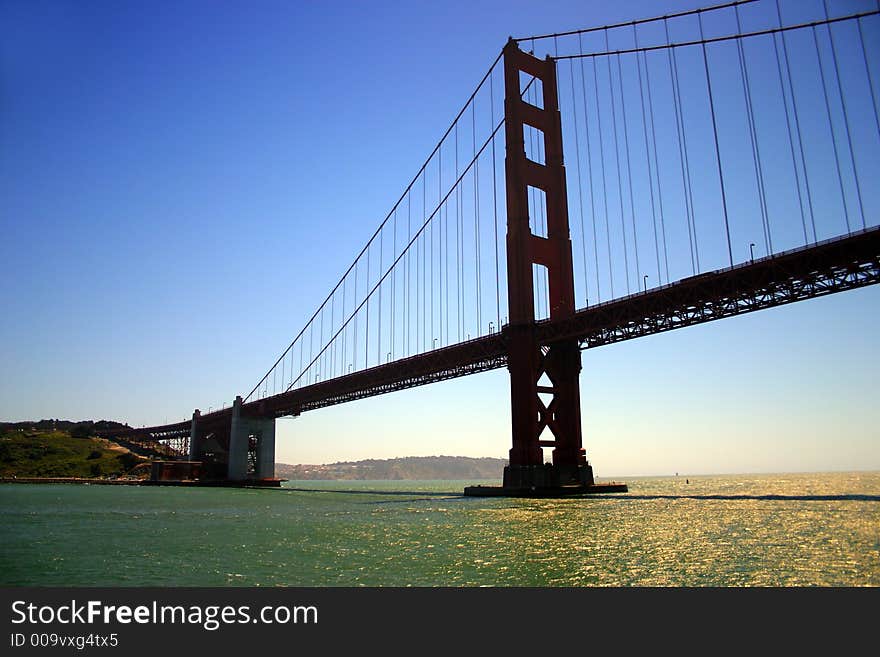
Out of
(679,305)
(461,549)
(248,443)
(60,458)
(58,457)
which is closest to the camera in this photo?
(461,549)

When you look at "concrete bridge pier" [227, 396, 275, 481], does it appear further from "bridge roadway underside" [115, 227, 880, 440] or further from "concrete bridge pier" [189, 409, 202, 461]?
"bridge roadway underside" [115, 227, 880, 440]

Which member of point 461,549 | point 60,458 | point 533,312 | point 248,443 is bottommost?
point 461,549

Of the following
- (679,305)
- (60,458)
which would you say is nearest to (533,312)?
(679,305)

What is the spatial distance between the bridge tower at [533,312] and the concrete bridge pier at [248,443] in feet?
150

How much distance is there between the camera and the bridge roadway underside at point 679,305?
33969 millimetres

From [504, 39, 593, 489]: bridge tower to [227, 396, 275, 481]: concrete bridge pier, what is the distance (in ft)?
150

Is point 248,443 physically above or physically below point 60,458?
above

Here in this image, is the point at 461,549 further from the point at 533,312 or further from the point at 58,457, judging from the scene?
the point at 58,457

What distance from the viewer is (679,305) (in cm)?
4091

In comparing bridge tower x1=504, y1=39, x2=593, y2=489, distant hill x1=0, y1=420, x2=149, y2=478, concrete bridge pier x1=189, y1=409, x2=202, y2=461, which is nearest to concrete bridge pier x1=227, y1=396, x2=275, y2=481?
concrete bridge pier x1=189, y1=409, x2=202, y2=461

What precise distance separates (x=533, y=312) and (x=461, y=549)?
96.9 feet

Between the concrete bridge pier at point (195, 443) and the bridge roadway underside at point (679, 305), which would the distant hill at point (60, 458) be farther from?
the bridge roadway underside at point (679, 305)
